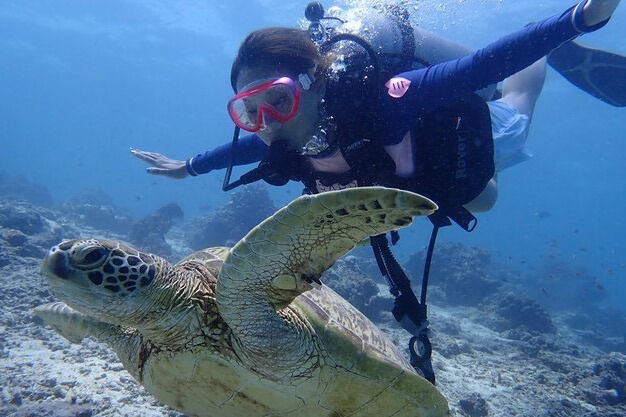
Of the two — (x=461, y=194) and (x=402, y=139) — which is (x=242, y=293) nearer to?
(x=402, y=139)

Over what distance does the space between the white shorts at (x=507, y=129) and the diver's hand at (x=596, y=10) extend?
1943mm

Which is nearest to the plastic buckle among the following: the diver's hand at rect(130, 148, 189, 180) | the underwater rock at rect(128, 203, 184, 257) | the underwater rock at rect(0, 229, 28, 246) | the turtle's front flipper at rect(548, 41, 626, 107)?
the diver's hand at rect(130, 148, 189, 180)

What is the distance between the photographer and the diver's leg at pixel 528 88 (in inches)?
192

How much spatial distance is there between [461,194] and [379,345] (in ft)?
5.03

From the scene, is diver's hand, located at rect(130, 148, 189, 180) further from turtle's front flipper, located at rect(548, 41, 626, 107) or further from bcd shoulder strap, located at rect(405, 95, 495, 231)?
turtle's front flipper, located at rect(548, 41, 626, 107)

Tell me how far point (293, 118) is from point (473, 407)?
466cm

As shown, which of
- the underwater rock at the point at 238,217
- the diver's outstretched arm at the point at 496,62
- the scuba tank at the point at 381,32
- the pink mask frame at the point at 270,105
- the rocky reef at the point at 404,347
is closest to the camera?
the diver's outstretched arm at the point at 496,62

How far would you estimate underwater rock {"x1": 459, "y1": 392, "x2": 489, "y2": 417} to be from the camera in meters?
5.15

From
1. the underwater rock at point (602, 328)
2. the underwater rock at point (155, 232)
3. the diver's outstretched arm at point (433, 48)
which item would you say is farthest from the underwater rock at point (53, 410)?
the underwater rock at point (602, 328)

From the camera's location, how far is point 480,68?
269 centimetres

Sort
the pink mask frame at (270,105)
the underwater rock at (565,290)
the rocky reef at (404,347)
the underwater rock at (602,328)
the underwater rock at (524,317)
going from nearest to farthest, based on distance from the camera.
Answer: the pink mask frame at (270,105) → the rocky reef at (404,347) → the underwater rock at (524,317) → the underwater rock at (602,328) → the underwater rock at (565,290)

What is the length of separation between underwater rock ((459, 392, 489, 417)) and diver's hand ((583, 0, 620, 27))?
15.5ft

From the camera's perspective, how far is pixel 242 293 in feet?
6.69

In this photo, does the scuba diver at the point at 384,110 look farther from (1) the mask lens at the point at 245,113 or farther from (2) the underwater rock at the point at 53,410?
(2) the underwater rock at the point at 53,410
